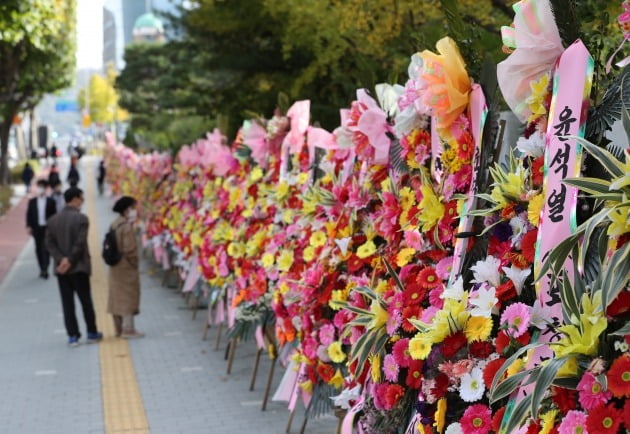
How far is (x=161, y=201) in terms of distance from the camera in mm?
14836

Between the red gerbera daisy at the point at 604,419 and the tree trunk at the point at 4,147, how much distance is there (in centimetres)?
3406

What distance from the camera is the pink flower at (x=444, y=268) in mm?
4270

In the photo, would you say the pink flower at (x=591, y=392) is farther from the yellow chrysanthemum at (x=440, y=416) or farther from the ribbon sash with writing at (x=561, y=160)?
the yellow chrysanthemum at (x=440, y=416)

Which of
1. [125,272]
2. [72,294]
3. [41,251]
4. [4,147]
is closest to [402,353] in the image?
[72,294]

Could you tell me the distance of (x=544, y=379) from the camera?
2898 millimetres

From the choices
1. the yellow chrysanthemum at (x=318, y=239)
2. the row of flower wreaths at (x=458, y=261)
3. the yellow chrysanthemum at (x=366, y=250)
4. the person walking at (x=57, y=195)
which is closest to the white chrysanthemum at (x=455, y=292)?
the row of flower wreaths at (x=458, y=261)

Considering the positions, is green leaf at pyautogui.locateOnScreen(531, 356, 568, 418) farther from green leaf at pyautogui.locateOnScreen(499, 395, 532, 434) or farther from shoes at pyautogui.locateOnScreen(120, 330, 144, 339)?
shoes at pyautogui.locateOnScreen(120, 330, 144, 339)

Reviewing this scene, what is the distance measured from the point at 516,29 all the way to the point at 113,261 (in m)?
7.41

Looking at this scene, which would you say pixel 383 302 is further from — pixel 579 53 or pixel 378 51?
pixel 378 51

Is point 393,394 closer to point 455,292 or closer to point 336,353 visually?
point 455,292

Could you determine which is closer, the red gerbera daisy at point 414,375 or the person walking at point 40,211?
the red gerbera daisy at point 414,375

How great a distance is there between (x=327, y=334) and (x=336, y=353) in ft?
0.74

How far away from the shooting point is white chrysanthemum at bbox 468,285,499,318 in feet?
11.9

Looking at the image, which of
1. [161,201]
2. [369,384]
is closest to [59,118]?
[161,201]
